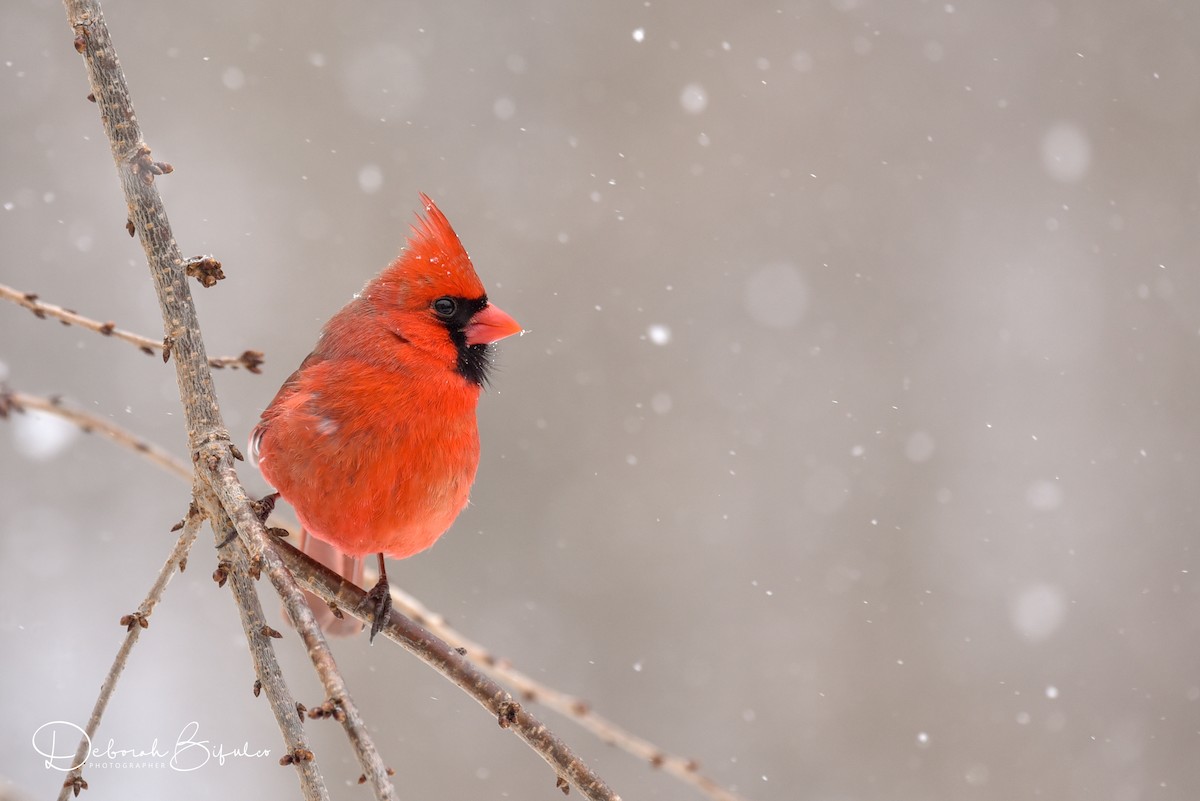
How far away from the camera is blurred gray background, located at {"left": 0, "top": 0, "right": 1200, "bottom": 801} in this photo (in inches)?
173

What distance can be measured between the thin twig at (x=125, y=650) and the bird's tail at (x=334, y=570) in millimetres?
533

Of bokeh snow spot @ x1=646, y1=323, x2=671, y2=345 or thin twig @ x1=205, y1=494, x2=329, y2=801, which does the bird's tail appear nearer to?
thin twig @ x1=205, y1=494, x2=329, y2=801

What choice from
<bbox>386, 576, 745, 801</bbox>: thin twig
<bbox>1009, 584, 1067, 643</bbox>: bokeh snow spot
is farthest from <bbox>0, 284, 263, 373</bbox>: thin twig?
<bbox>1009, 584, 1067, 643</bbox>: bokeh snow spot

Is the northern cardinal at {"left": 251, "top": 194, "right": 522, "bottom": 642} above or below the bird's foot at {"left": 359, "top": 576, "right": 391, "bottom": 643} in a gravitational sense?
above

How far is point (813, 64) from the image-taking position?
5234 millimetres

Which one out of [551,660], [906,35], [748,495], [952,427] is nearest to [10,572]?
[551,660]

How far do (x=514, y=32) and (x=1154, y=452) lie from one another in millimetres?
3387

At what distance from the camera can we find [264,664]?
111cm

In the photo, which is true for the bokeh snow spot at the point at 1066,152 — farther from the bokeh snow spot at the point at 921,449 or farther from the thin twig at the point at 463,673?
the thin twig at the point at 463,673

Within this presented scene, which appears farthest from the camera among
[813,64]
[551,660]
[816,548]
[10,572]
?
[813,64]

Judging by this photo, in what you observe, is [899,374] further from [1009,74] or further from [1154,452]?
[1009,74]

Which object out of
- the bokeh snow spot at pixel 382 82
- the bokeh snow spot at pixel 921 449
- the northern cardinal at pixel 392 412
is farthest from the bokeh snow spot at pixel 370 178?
the northern cardinal at pixel 392 412

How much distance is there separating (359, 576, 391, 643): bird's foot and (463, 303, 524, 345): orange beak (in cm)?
37

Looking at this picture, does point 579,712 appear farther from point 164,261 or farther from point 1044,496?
point 1044,496
